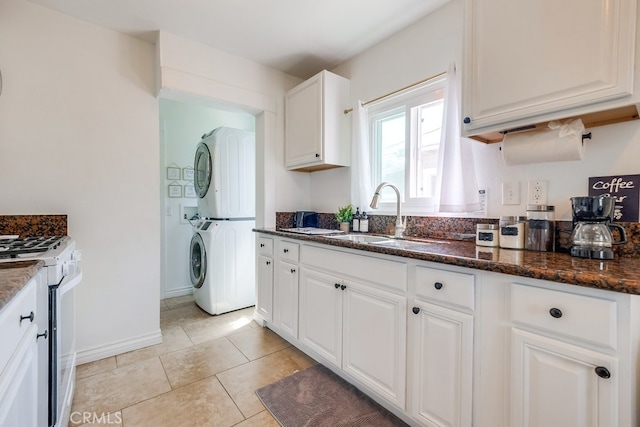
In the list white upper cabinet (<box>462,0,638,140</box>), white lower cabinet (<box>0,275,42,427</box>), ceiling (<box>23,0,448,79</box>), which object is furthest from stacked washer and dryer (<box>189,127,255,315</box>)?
white upper cabinet (<box>462,0,638,140</box>)

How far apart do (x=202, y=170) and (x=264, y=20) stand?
66.5 inches

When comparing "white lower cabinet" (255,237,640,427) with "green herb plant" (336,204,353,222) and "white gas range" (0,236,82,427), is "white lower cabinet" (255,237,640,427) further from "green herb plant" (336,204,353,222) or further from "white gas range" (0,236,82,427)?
"white gas range" (0,236,82,427)

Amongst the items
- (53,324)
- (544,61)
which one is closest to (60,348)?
(53,324)

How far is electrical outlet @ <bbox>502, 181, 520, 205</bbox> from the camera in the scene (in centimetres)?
150

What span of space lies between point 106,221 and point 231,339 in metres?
1.32

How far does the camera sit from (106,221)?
6.91 feet

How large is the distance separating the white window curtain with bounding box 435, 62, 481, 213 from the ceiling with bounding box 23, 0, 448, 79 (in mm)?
675

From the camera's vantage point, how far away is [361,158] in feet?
7.59

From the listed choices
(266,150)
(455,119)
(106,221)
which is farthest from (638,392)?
(106,221)

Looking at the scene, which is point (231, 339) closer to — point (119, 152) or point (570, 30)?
point (119, 152)

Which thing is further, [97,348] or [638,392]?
[97,348]

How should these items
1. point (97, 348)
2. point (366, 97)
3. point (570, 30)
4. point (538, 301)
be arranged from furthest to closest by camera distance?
point (366, 97) → point (97, 348) → point (570, 30) → point (538, 301)

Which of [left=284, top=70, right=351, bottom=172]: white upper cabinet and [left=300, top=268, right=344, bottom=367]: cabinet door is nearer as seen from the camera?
[left=300, top=268, right=344, bottom=367]: cabinet door

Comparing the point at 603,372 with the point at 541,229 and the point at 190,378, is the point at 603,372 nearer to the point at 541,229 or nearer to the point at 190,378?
the point at 541,229
